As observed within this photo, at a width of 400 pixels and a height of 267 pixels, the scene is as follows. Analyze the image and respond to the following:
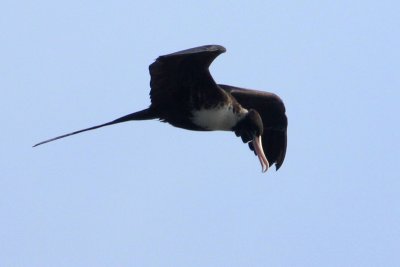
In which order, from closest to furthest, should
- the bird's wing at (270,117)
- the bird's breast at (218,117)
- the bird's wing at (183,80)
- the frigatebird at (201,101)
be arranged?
the bird's wing at (183,80) < the frigatebird at (201,101) < the bird's breast at (218,117) < the bird's wing at (270,117)

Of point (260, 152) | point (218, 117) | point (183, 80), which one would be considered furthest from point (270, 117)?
point (183, 80)

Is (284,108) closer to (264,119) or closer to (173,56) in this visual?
(264,119)

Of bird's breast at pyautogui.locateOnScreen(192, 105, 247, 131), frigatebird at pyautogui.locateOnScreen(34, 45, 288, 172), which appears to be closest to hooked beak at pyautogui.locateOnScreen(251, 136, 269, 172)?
frigatebird at pyautogui.locateOnScreen(34, 45, 288, 172)

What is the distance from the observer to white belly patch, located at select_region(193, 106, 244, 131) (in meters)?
13.7

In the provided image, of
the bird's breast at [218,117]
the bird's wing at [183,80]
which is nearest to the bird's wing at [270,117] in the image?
the bird's breast at [218,117]

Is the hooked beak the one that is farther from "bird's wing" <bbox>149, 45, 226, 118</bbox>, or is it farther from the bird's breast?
"bird's wing" <bbox>149, 45, 226, 118</bbox>

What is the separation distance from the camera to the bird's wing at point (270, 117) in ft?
48.8

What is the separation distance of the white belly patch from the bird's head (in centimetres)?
10

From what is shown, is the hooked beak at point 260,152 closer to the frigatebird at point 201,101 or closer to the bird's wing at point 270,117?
the frigatebird at point 201,101

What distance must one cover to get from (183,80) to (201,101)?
1.11ft

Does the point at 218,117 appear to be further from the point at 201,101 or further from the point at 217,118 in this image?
the point at 201,101

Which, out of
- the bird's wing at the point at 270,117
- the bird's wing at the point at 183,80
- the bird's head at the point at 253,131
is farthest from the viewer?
the bird's wing at the point at 270,117

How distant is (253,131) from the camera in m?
14.4

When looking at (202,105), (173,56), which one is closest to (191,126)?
(202,105)
